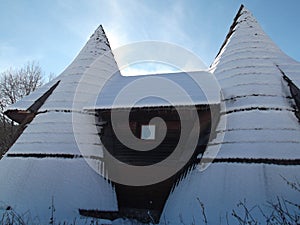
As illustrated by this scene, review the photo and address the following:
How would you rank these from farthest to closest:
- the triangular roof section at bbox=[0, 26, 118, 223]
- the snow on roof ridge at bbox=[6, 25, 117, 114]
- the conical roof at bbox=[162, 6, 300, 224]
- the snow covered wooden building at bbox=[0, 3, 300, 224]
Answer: the snow on roof ridge at bbox=[6, 25, 117, 114], the triangular roof section at bbox=[0, 26, 118, 223], the snow covered wooden building at bbox=[0, 3, 300, 224], the conical roof at bbox=[162, 6, 300, 224]

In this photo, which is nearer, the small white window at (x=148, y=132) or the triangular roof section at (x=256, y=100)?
the triangular roof section at (x=256, y=100)

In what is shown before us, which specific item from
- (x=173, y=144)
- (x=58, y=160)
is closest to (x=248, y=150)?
(x=173, y=144)

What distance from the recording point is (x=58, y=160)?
7254 mm

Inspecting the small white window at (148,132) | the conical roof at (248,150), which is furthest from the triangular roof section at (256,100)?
the small white window at (148,132)

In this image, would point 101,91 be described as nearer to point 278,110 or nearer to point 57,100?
point 57,100

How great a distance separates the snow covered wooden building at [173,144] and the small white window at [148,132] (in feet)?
0.10

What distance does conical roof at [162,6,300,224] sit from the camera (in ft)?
18.4

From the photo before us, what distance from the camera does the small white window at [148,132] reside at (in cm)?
884

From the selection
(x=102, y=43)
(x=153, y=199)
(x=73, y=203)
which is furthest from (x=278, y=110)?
(x=102, y=43)

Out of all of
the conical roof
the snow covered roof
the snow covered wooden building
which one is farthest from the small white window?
the conical roof

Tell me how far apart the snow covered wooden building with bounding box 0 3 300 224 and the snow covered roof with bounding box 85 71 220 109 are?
0.07 metres

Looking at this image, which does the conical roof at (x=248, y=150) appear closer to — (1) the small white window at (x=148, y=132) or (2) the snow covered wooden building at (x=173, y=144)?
(2) the snow covered wooden building at (x=173, y=144)

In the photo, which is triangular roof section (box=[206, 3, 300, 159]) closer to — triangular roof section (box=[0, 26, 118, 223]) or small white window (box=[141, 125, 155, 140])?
small white window (box=[141, 125, 155, 140])

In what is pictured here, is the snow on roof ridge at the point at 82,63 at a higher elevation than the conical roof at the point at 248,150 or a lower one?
higher
